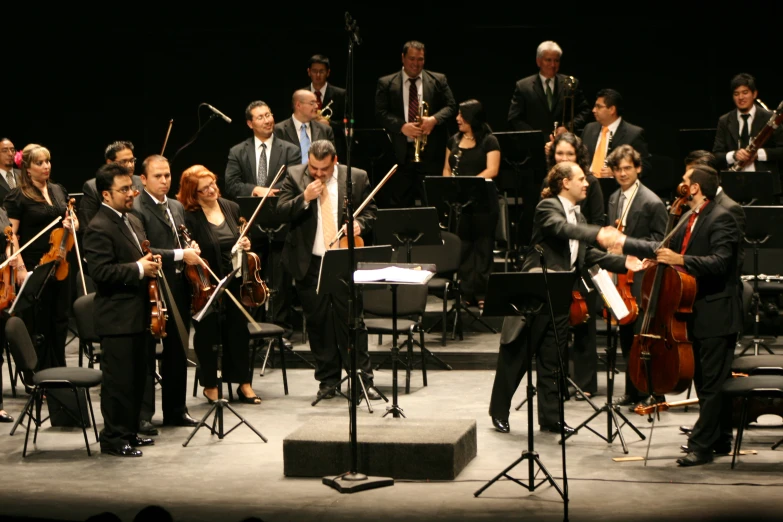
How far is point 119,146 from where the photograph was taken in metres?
8.17

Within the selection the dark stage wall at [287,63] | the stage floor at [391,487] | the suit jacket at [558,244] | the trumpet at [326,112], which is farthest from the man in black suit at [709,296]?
the dark stage wall at [287,63]

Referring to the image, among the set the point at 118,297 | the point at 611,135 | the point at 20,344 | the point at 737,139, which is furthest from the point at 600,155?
the point at 20,344

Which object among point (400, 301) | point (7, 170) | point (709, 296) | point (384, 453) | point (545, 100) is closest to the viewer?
point (384, 453)

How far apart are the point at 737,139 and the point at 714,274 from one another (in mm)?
4033

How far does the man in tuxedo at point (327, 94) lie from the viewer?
34.9 ft

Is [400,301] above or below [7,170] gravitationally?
below

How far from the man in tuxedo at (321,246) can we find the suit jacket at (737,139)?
3.53m

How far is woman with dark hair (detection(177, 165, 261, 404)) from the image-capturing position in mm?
A: 7723

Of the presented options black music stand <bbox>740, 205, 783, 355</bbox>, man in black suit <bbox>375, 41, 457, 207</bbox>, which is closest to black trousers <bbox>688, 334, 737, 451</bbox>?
black music stand <bbox>740, 205, 783, 355</bbox>

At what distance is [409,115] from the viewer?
10.5 meters

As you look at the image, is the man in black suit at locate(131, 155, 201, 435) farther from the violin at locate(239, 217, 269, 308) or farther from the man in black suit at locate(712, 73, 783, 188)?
the man in black suit at locate(712, 73, 783, 188)

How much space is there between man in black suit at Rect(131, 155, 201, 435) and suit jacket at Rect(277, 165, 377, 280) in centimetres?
85

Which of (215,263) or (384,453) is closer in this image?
(384,453)

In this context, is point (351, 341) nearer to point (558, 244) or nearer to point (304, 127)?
point (558, 244)
